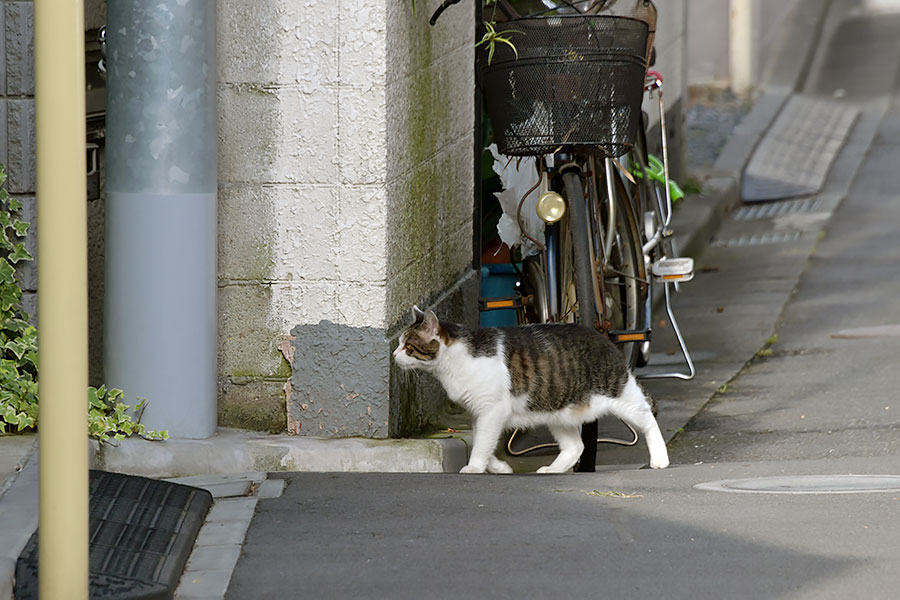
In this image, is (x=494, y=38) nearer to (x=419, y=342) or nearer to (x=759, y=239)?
(x=419, y=342)

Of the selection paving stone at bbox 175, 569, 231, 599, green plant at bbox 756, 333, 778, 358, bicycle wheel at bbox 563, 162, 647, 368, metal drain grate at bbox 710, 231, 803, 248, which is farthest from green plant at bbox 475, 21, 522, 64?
metal drain grate at bbox 710, 231, 803, 248

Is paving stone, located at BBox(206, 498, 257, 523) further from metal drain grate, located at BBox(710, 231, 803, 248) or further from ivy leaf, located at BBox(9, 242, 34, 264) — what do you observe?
metal drain grate, located at BBox(710, 231, 803, 248)

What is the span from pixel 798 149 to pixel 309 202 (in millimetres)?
10395

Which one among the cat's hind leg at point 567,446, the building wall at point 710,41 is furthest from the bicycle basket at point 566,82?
the building wall at point 710,41

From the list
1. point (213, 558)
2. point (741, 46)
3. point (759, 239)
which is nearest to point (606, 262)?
point (213, 558)

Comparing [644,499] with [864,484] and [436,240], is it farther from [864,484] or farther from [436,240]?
[436,240]

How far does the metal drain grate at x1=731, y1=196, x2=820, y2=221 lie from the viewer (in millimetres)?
12375

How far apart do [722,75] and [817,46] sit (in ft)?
13.5

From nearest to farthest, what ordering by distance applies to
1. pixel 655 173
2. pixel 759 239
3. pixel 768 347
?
pixel 655 173 < pixel 768 347 < pixel 759 239

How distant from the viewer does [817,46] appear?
20797 millimetres

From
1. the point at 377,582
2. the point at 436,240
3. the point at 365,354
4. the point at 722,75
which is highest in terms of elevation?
the point at 722,75

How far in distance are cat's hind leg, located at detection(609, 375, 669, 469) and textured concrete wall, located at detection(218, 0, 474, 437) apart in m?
0.87

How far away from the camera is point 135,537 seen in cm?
392

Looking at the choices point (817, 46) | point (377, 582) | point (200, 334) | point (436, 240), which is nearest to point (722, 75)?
point (817, 46)
